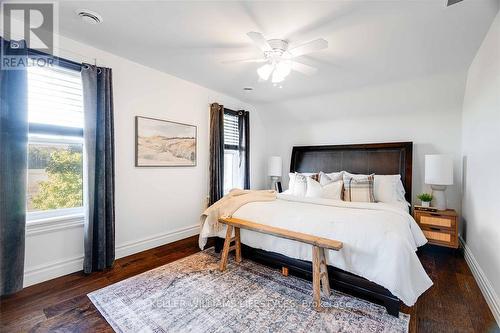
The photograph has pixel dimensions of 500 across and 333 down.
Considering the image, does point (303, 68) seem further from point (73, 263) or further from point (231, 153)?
point (73, 263)

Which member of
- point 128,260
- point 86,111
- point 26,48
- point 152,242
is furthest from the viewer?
point 152,242

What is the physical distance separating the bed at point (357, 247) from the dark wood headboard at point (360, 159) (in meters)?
1.38

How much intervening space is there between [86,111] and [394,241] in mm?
3217

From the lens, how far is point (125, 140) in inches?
119

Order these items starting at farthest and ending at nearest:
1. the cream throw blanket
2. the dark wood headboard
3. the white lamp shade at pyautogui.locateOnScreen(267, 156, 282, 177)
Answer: the white lamp shade at pyautogui.locateOnScreen(267, 156, 282, 177)
the dark wood headboard
the cream throw blanket

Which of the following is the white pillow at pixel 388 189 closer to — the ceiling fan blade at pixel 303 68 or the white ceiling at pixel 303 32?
the white ceiling at pixel 303 32

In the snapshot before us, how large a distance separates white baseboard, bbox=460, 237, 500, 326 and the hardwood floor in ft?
0.15

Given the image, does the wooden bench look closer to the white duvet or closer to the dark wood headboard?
the white duvet

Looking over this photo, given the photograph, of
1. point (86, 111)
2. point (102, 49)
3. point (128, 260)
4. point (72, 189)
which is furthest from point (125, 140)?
point (128, 260)

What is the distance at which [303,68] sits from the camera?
108 inches

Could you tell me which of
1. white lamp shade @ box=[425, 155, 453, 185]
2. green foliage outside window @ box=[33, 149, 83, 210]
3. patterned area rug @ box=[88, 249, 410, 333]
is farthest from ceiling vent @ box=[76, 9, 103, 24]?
white lamp shade @ box=[425, 155, 453, 185]

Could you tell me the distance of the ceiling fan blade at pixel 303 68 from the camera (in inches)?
106

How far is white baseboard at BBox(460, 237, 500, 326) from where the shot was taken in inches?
74.2

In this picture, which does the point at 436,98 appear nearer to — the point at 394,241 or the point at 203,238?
the point at 394,241
